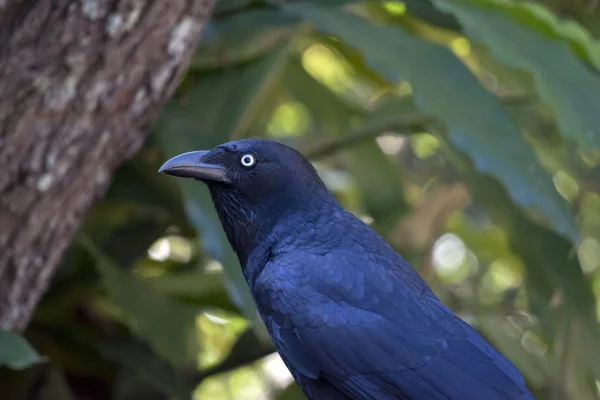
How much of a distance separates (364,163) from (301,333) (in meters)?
1.43

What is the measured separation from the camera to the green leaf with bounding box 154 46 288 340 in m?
2.48

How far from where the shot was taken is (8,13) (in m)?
2.19

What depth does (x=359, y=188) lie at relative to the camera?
3.17m

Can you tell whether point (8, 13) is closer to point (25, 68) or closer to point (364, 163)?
point (25, 68)

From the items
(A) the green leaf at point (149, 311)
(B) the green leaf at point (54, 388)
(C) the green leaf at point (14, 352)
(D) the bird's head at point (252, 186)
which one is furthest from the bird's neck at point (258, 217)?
(B) the green leaf at point (54, 388)

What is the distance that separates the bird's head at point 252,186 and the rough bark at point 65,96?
30 cm

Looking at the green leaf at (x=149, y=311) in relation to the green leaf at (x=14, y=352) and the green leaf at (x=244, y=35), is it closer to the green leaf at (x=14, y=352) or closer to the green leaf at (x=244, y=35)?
the green leaf at (x=14, y=352)

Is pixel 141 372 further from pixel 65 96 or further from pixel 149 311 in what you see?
pixel 65 96

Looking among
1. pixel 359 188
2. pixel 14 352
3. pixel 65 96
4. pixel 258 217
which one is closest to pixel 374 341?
pixel 258 217

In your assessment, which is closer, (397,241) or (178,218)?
(178,218)

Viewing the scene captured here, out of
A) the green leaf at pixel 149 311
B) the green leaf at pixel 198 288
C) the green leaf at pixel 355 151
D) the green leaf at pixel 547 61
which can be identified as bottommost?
the green leaf at pixel 198 288

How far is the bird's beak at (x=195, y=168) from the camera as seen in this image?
1962 millimetres

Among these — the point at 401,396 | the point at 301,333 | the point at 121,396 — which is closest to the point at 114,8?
the point at 301,333

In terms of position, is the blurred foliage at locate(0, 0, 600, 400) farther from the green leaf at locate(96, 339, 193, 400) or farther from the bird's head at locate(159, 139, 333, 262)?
the bird's head at locate(159, 139, 333, 262)
